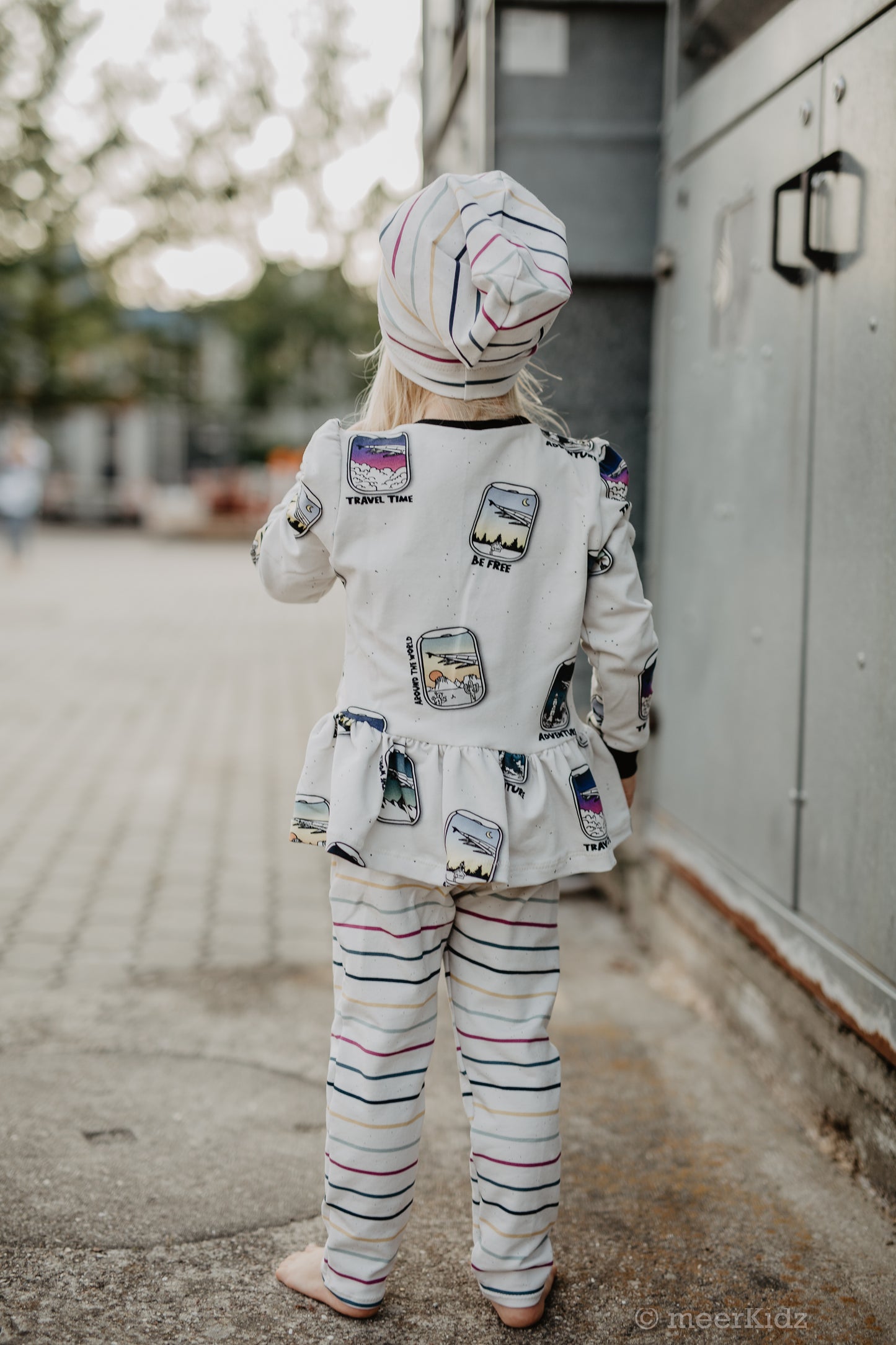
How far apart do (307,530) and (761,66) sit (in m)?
1.94

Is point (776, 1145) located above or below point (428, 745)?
below

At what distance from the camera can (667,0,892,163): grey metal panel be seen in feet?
9.05

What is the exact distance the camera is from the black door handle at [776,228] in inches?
111

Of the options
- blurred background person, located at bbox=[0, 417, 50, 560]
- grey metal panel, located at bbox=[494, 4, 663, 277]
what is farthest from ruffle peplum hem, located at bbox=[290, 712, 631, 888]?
blurred background person, located at bbox=[0, 417, 50, 560]

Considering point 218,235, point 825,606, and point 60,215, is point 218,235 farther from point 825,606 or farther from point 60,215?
point 825,606

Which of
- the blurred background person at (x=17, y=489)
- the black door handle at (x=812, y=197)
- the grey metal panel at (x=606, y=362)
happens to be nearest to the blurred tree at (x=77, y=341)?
the blurred background person at (x=17, y=489)

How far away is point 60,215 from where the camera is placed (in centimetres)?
2564

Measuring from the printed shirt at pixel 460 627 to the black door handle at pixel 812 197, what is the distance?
956 mm

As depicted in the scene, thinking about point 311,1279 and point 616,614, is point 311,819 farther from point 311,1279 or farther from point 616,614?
point 311,1279

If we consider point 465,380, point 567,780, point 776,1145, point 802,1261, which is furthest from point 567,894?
point 465,380

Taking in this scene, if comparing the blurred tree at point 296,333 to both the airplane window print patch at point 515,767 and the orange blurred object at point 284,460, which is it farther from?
the airplane window print patch at point 515,767

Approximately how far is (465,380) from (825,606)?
1.18 meters

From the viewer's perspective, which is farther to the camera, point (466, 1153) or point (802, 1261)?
point (466, 1153)

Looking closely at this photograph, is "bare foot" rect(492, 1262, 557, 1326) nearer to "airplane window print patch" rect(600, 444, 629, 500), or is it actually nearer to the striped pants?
the striped pants
